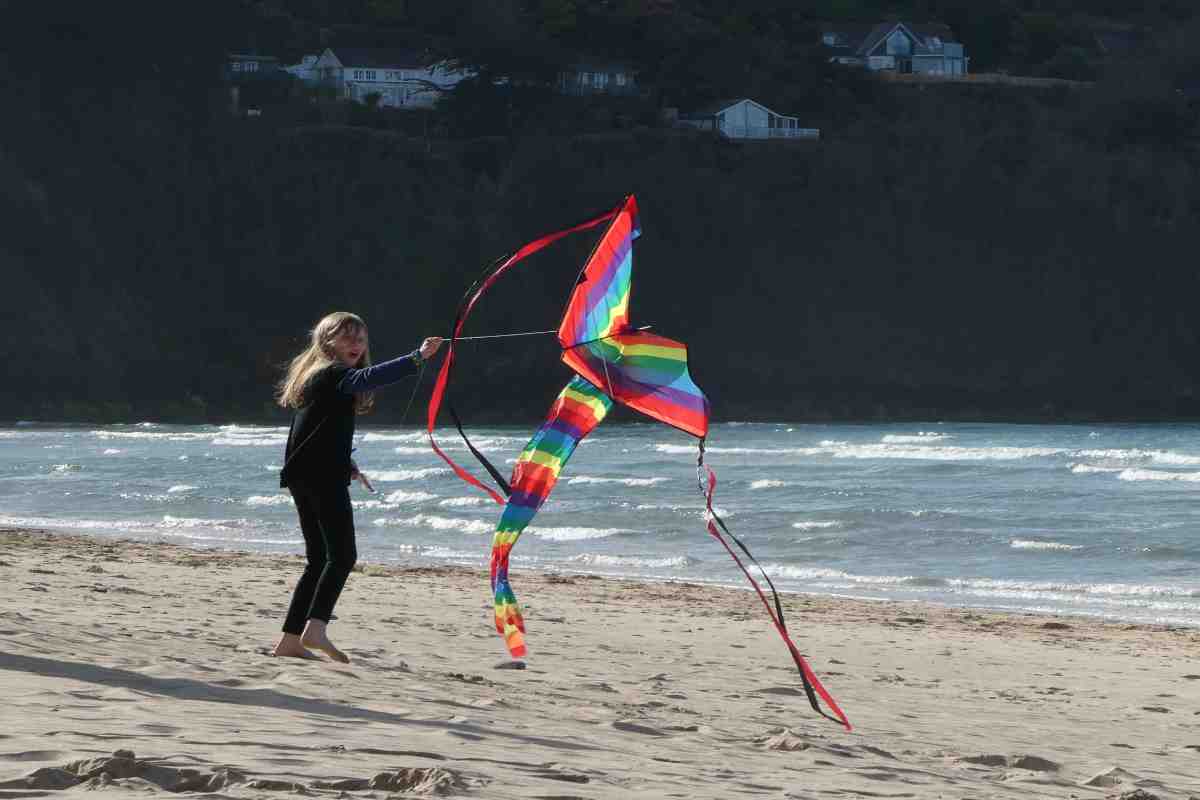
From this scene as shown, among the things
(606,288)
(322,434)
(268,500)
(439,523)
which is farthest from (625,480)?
(606,288)

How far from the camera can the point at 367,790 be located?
3508mm

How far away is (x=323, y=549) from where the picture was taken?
5.55 metres

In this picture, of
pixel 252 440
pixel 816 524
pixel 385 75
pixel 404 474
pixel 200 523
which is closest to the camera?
pixel 816 524

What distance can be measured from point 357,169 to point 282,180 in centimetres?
269

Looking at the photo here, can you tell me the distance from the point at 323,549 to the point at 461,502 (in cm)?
1310

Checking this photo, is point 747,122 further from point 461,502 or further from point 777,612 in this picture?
point 777,612

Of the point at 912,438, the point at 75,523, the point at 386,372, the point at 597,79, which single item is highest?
the point at 597,79

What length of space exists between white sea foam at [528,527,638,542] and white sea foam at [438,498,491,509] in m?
2.26

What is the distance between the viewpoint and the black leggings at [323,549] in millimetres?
5387

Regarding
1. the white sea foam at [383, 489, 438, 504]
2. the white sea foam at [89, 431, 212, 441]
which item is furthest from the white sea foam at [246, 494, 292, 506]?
the white sea foam at [89, 431, 212, 441]

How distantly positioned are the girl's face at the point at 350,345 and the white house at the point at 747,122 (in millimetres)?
57924

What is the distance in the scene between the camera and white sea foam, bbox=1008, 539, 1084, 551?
14.7m

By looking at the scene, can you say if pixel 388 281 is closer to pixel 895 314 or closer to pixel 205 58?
pixel 205 58

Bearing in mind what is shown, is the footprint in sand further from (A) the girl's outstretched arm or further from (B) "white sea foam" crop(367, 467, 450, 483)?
(B) "white sea foam" crop(367, 467, 450, 483)
